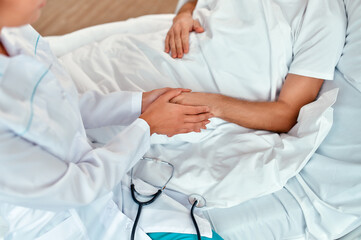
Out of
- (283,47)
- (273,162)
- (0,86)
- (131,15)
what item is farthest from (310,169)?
(131,15)

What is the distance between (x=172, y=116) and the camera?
1067mm

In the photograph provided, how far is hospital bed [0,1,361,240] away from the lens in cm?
→ 108

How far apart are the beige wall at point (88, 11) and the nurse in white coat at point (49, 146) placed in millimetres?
1545

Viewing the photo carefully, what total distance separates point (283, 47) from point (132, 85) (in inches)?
24.9

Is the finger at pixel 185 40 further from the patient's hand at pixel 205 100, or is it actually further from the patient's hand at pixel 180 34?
the patient's hand at pixel 205 100

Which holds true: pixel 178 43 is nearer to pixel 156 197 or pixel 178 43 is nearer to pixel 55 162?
pixel 156 197

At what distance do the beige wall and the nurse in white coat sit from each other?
1.54 metres

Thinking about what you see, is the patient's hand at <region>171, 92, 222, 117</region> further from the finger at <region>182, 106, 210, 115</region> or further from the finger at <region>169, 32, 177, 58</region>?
the finger at <region>169, 32, 177, 58</region>

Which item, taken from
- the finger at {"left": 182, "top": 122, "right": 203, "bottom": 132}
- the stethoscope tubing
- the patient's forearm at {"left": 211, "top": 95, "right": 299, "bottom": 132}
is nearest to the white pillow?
the patient's forearm at {"left": 211, "top": 95, "right": 299, "bottom": 132}

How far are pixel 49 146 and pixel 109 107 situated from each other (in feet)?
1.35

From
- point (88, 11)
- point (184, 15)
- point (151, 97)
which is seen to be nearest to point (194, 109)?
point (151, 97)

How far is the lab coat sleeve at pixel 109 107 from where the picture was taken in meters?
1.14

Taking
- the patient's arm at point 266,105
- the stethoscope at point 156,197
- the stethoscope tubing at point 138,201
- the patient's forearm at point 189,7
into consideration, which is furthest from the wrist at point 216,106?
the patient's forearm at point 189,7

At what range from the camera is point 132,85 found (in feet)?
4.42
